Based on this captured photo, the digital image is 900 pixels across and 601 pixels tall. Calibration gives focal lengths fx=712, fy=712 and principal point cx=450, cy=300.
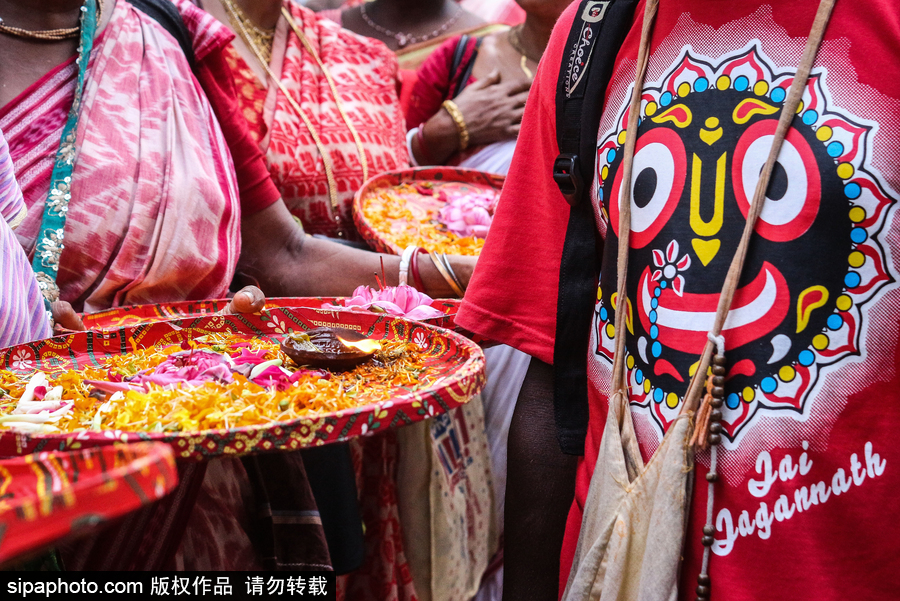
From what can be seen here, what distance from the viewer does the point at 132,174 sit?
1.18 m

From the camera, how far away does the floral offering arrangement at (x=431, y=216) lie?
1.47 metres

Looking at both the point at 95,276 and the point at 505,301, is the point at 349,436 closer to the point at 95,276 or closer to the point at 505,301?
the point at 505,301

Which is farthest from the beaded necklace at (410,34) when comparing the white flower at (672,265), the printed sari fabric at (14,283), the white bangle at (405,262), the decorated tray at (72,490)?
the decorated tray at (72,490)

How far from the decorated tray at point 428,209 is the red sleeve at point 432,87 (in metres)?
0.52

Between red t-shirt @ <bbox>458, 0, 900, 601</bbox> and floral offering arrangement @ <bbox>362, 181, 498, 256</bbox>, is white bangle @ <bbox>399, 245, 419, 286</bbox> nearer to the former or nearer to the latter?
floral offering arrangement @ <bbox>362, 181, 498, 256</bbox>

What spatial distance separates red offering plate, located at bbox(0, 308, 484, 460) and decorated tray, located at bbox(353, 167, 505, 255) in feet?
1.52

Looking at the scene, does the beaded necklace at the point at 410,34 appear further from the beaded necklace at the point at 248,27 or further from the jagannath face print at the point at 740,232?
the jagannath face print at the point at 740,232

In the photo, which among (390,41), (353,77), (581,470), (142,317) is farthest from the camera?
(390,41)

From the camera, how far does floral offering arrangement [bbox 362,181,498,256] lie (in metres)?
1.47

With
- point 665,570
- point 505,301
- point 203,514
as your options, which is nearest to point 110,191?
point 203,514

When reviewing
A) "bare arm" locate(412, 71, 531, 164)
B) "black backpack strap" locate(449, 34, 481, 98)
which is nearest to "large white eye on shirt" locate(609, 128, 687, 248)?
"bare arm" locate(412, 71, 531, 164)

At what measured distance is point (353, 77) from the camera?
6.01 ft

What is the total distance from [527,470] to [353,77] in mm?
1255

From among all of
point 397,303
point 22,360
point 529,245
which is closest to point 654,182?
point 529,245
